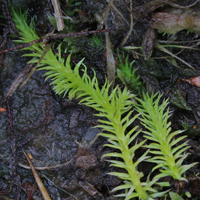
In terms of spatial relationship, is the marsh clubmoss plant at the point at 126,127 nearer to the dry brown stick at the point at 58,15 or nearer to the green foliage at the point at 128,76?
the green foliage at the point at 128,76

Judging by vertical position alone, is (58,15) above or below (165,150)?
above

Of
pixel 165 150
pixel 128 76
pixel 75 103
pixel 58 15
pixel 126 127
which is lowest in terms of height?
pixel 165 150

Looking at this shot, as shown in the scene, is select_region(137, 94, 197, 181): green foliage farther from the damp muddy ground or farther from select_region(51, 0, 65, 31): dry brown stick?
select_region(51, 0, 65, 31): dry brown stick

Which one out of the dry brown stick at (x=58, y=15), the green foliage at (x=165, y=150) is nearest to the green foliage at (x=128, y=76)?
the green foliage at (x=165, y=150)

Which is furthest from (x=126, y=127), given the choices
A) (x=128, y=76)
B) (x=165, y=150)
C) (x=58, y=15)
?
(x=58, y=15)

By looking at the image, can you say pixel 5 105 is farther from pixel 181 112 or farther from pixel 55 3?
pixel 181 112

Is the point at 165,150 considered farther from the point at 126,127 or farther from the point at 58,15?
the point at 58,15

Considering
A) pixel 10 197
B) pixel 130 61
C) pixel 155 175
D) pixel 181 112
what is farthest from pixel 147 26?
pixel 10 197
